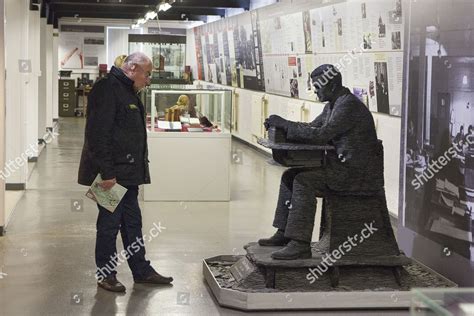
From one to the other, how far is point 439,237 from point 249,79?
1231cm

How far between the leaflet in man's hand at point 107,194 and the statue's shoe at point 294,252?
1.24m

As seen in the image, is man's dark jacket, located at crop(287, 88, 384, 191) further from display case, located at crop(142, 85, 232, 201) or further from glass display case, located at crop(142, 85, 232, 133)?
glass display case, located at crop(142, 85, 232, 133)

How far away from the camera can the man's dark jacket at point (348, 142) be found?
22.4 ft

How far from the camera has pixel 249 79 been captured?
1938 centimetres

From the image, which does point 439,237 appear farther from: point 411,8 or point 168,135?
point 168,135

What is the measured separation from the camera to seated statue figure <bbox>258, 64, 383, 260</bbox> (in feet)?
22.4

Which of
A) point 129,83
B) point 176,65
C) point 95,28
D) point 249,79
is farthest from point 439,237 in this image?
point 95,28

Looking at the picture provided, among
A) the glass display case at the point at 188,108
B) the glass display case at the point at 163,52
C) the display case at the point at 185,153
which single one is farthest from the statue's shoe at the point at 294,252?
the glass display case at the point at 163,52

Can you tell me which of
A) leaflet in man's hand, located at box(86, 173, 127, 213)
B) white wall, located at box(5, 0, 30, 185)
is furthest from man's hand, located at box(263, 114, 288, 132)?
white wall, located at box(5, 0, 30, 185)

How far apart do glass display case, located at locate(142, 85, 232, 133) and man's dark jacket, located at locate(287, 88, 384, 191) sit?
194 inches

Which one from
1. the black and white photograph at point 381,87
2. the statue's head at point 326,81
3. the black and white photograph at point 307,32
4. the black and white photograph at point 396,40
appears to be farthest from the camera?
the black and white photograph at point 307,32

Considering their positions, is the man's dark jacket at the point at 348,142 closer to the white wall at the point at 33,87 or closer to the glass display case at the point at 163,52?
the white wall at the point at 33,87

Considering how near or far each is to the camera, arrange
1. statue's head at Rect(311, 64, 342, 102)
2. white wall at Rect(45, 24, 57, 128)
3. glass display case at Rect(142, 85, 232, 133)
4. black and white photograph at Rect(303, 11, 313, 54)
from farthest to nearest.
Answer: white wall at Rect(45, 24, 57, 128) → black and white photograph at Rect(303, 11, 313, 54) → glass display case at Rect(142, 85, 232, 133) → statue's head at Rect(311, 64, 342, 102)

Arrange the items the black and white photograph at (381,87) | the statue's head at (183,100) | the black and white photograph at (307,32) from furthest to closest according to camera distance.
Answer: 1. the black and white photograph at (307,32)
2. the statue's head at (183,100)
3. the black and white photograph at (381,87)
